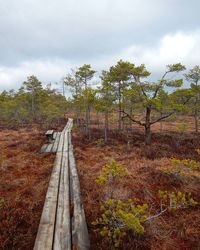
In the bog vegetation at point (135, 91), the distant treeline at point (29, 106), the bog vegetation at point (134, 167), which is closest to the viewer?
the bog vegetation at point (134, 167)

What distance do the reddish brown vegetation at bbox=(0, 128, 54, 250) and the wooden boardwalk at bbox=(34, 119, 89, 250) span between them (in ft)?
1.11

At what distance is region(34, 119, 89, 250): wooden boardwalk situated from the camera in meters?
4.54

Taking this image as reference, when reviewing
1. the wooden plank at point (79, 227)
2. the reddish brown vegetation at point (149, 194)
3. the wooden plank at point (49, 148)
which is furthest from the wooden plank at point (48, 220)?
the wooden plank at point (49, 148)

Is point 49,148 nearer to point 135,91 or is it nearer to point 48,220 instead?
point 135,91

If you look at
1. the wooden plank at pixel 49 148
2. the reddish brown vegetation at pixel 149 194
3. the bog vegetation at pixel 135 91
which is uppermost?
the bog vegetation at pixel 135 91

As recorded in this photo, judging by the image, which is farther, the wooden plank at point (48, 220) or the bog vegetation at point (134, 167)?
the bog vegetation at point (134, 167)

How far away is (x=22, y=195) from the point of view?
757cm

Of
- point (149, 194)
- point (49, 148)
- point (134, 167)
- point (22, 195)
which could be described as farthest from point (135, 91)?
point (22, 195)

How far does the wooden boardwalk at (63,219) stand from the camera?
4.54 m

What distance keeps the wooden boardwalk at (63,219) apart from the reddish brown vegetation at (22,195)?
0.34m

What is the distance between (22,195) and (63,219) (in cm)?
286

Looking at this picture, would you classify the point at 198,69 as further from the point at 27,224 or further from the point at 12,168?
the point at 27,224

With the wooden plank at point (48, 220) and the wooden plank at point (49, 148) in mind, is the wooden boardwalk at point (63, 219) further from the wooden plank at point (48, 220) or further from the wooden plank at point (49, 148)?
the wooden plank at point (49, 148)

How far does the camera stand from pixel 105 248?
4.51 metres
